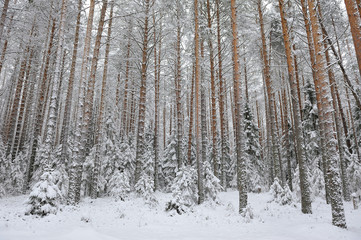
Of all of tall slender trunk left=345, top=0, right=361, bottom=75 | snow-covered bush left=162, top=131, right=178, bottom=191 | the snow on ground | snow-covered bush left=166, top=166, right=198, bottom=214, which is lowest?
the snow on ground

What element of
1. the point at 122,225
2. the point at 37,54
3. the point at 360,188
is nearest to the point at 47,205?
the point at 122,225

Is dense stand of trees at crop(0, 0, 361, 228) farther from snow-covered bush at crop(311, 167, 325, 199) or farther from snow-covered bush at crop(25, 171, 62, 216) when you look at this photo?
snow-covered bush at crop(25, 171, 62, 216)

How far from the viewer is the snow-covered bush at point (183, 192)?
8.32 m

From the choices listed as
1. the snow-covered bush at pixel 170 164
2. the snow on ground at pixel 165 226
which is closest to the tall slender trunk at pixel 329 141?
the snow on ground at pixel 165 226

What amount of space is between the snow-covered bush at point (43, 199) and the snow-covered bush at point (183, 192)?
4.15 metres

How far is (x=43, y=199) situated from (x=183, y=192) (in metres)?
5.20

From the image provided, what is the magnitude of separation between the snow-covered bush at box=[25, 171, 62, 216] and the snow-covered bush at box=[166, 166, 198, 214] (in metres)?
4.15

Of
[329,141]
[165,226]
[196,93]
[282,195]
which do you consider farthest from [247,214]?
[196,93]

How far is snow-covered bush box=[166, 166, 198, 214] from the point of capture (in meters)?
8.32

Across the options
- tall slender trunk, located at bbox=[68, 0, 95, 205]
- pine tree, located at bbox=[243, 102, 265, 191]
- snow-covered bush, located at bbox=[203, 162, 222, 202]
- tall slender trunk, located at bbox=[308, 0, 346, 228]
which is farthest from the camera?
pine tree, located at bbox=[243, 102, 265, 191]

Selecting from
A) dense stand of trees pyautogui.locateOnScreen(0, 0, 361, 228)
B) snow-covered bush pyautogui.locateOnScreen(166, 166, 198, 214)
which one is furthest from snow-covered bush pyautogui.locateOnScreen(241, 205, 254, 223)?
snow-covered bush pyautogui.locateOnScreen(166, 166, 198, 214)

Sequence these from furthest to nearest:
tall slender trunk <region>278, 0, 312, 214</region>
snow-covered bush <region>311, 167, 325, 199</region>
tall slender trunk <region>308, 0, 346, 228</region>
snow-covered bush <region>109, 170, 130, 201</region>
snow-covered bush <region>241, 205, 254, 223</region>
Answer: snow-covered bush <region>311, 167, 325, 199</region>
snow-covered bush <region>109, 170, 130, 201</region>
tall slender trunk <region>278, 0, 312, 214</region>
snow-covered bush <region>241, 205, 254, 223</region>
tall slender trunk <region>308, 0, 346, 228</region>

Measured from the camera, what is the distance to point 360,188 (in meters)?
11.4

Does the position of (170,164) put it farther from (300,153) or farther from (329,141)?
(329,141)
